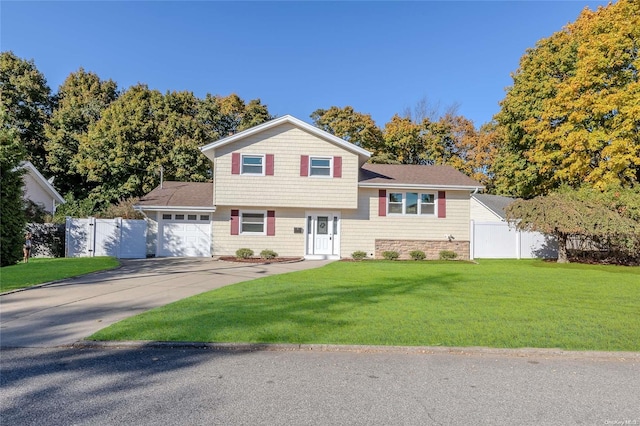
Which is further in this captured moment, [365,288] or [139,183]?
[139,183]

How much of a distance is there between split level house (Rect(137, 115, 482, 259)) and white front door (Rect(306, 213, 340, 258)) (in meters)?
0.05

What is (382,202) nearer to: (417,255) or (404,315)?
(417,255)

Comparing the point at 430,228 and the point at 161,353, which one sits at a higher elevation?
the point at 430,228

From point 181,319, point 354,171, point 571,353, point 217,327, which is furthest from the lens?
point 354,171

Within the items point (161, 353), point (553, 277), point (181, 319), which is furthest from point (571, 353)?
point (553, 277)

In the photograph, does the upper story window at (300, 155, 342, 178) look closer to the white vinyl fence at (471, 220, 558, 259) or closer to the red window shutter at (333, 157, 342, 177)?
the red window shutter at (333, 157, 342, 177)

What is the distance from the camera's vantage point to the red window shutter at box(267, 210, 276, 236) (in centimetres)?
1948

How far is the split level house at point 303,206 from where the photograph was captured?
1880cm

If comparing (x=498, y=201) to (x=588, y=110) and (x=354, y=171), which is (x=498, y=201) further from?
(x=354, y=171)

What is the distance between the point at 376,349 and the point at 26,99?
36180 mm

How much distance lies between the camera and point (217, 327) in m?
5.92

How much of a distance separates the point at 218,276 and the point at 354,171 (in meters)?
9.32

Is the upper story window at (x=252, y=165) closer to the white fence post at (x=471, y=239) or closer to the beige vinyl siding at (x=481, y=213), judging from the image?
the white fence post at (x=471, y=239)

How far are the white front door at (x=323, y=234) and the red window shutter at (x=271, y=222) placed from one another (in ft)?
5.73
